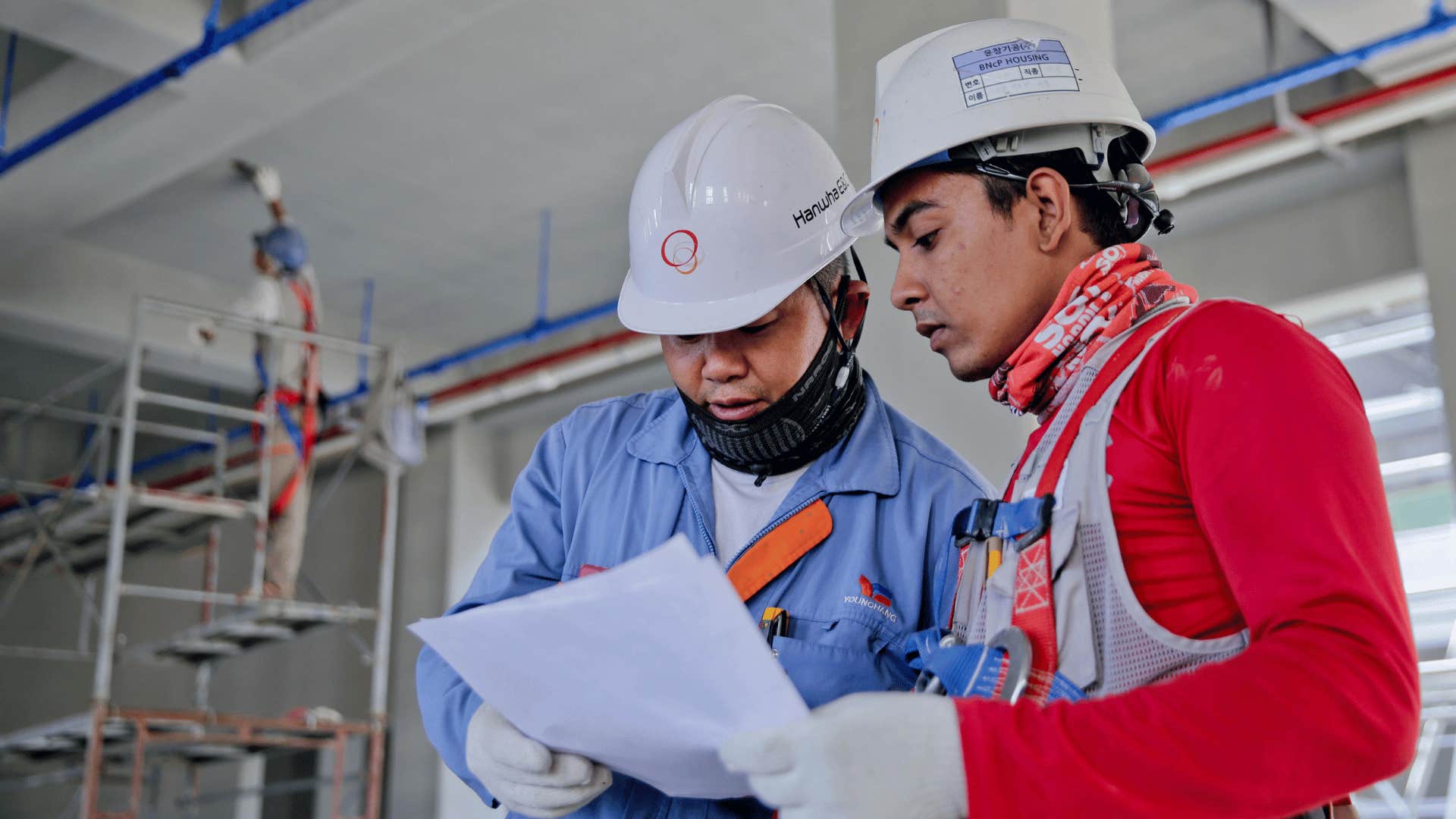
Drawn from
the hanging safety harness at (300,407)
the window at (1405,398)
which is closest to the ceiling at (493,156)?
the hanging safety harness at (300,407)

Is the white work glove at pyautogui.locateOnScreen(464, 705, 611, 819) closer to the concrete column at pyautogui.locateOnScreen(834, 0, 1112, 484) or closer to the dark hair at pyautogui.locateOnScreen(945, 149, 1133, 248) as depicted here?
the dark hair at pyautogui.locateOnScreen(945, 149, 1133, 248)

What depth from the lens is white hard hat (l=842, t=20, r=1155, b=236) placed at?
1.66 m

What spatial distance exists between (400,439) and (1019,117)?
6.86 meters

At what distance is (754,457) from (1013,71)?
0.74 m

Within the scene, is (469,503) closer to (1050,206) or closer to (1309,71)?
(1309,71)

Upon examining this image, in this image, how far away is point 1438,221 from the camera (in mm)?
6969

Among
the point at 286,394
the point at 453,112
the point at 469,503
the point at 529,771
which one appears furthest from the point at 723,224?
the point at 469,503

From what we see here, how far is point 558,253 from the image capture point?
9.55 metres

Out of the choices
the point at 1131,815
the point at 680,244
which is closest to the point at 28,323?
the point at 680,244

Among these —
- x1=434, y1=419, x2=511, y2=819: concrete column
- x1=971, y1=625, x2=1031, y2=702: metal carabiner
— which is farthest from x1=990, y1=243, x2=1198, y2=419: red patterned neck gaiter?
x1=434, y1=419, x2=511, y2=819: concrete column

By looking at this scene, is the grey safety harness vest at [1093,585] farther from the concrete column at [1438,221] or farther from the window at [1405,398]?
the window at [1405,398]

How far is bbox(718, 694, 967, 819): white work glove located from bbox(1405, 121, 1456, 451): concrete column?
641cm

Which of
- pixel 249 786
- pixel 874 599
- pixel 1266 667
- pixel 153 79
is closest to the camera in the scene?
pixel 1266 667

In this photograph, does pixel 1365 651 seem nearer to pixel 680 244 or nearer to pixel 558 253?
pixel 680 244
